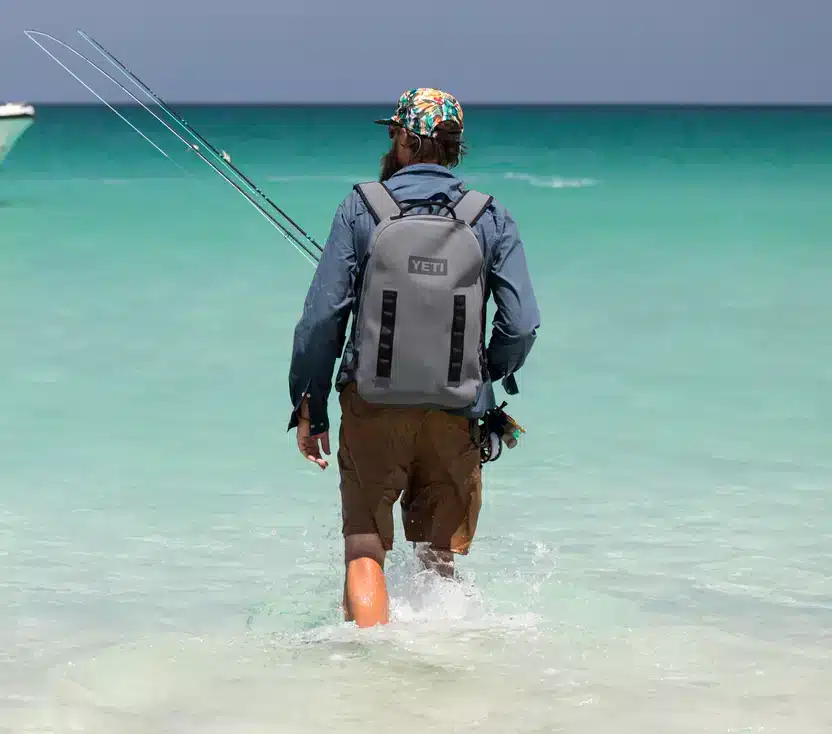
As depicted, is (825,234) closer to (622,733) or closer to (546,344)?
(546,344)

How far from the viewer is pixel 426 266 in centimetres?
354

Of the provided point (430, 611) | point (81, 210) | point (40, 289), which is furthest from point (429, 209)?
point (81, 210)

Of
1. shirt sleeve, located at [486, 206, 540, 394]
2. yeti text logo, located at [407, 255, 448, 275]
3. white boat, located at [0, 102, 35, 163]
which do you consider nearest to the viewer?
yeti text logo, located at [407, 255, 448, 275]

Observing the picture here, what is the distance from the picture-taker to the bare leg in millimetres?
3840

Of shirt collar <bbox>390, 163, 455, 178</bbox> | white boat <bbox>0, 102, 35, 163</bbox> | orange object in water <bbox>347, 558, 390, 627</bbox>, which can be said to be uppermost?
white boat <bbox>0, 102, 35, 163</bbox>

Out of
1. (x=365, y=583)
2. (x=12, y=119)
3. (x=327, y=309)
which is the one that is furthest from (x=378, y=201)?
(x=12, y=119)

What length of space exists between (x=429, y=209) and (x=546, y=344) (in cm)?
625

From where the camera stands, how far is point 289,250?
16016 millimetres

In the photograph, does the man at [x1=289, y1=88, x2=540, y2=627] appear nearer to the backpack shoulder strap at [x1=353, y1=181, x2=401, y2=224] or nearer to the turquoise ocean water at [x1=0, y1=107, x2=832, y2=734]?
the backpack shoulder strap at [x1=353, y1=181, x2=401, y2=224]

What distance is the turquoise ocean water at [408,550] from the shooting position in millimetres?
3756

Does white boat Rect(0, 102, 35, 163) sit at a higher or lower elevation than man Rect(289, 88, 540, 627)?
higher

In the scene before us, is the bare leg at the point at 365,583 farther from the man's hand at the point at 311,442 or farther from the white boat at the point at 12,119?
the white boat at the point at 12,119

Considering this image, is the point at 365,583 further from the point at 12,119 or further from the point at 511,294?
the point at 12,119

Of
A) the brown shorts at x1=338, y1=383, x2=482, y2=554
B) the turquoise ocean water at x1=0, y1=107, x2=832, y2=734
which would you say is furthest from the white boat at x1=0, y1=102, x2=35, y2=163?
the brown shorts at x1=338, y1=383, x2=482, y2=554
